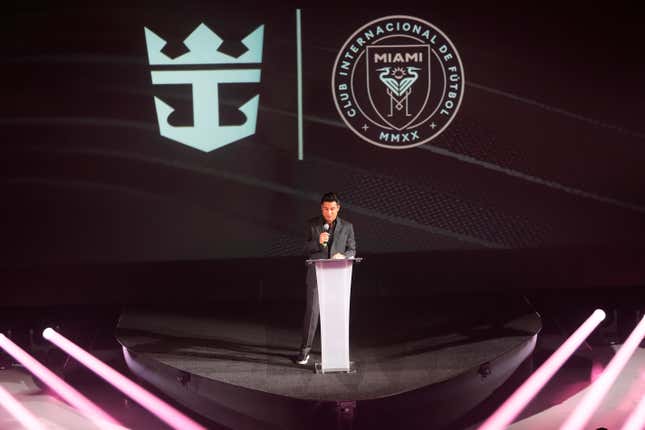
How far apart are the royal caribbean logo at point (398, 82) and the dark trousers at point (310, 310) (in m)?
2.38

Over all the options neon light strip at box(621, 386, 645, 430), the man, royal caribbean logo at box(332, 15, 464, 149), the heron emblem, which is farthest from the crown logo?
neon light strip at box(621, 386, 645, 430)

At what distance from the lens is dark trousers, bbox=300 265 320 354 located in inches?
200

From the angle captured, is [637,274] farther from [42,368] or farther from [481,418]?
[42,368]

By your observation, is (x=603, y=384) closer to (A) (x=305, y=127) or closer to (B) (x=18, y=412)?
(A) (x=305, y=127)

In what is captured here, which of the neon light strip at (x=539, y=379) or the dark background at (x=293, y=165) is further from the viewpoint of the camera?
the dark background at (x=293, y=165)

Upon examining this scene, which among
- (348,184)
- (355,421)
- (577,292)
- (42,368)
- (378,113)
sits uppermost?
(378,113)

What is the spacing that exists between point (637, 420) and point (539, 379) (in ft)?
2.82

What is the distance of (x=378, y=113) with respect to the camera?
7.12 meters

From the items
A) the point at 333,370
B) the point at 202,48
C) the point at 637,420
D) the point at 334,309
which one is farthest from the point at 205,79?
the point at 637,420

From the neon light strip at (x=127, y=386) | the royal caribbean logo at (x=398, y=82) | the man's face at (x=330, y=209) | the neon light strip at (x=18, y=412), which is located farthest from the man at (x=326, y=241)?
the royal caribbean logo at (x=398, y=82)

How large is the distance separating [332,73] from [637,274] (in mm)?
3515

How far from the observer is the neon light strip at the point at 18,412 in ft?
15.2

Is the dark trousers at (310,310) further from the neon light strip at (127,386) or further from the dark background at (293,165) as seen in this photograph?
the dark background at (293,165)

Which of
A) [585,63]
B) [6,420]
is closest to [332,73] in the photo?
[585,63]
